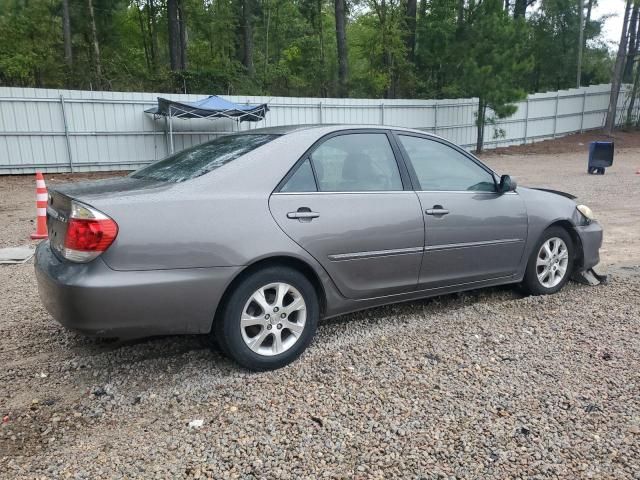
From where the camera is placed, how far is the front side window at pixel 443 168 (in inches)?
160

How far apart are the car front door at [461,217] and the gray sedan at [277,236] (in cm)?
1

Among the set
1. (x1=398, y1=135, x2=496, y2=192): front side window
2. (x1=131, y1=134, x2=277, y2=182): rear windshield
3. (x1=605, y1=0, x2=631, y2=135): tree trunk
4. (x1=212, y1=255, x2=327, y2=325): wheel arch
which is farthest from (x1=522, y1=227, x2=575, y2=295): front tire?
(x1=605, y1=0, x2=631, y2=135): tree trunk

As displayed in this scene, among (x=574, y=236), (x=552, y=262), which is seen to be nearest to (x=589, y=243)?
(x=574, y=236)

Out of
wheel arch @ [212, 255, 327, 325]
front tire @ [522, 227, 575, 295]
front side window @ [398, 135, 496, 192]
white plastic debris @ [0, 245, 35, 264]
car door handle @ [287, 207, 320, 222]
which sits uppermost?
front side window @ [398, 135, 496, 192]

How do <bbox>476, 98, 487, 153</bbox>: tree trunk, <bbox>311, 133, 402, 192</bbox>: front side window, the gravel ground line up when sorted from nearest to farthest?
the gravel ground
<bbox>311, 133, 402, 192</bbox>: front side window
<bbox>476, 98, 487, 153</bbox>: tree trunk

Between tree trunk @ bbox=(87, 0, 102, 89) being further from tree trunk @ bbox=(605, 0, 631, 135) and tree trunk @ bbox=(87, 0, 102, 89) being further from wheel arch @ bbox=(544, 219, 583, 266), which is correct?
tree trunk @ bbox=(605, 0, 631, 135)

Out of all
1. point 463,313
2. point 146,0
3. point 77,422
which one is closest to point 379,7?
point 146,0

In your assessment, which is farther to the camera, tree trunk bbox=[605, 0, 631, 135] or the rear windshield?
tree trunk bbox=[605, 0, 631, 135]

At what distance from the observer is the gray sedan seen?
287cm

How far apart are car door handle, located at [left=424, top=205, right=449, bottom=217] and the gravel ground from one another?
867mm

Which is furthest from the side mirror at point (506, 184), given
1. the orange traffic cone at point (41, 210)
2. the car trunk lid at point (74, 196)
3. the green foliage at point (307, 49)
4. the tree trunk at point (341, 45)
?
the tree trunk at point (341, 45)

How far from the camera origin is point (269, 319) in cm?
329

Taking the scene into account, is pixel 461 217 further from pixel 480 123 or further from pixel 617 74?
pixel 617 74

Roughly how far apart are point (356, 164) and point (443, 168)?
817mm
